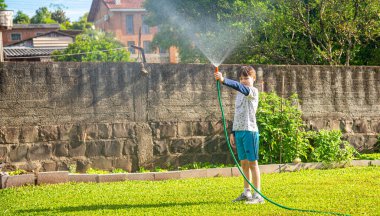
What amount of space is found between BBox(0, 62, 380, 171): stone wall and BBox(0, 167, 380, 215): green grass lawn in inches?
44.6

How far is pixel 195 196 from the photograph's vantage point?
770 centimetres

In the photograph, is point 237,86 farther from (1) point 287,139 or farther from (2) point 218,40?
(2) point 218,40

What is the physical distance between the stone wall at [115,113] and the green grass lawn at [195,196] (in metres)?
1.13

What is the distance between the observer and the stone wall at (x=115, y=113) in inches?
378

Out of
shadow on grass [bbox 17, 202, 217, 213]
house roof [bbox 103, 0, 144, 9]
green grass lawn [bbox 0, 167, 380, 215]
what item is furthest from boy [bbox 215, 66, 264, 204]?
house roof [bbox 103, 0, 144, 9]

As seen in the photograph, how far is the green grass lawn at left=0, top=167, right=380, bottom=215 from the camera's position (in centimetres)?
671

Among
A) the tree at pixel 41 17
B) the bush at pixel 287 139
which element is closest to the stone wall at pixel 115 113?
the bush at pixel 287 139

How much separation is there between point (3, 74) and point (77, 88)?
4.07 feet

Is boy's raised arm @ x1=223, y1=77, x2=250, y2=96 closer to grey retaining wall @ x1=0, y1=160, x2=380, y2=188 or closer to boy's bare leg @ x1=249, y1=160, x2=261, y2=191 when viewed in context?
boy's bare leg @ x1=249, y1=160, x2=261, y2=191

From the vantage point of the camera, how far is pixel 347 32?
15070 millimetres

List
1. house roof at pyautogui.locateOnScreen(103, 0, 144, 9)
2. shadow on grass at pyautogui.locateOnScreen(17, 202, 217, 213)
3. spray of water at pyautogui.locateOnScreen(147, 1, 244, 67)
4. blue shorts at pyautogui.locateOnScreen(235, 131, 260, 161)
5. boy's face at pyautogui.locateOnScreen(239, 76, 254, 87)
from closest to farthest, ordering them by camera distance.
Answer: shadow on grass at pyautogui.locateOnScreen(17, 202, 217, 213) → blue shorts at pyautogui.locateOnScreen(235, 131, 260, 161) → boy's face at pyautogui.locateOnScreen(239, 76, 254, 87) → spray of water at pyautogui.locateOnScreen(147, 1, 244, 67) → house roof at pyautogui.locateOnScreen(103, 0, 144, 9)

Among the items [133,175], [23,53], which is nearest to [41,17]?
[23,53]

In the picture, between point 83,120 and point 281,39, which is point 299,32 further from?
point 83,120

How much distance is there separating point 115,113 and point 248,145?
3556 mm
